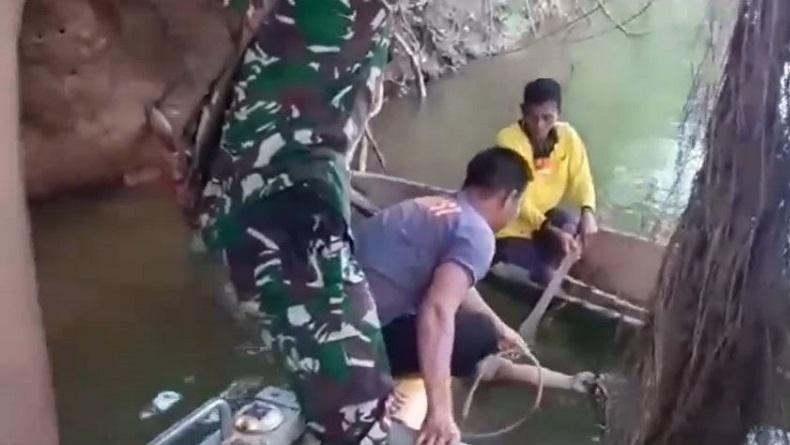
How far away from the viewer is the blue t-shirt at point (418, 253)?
1230 millimetres

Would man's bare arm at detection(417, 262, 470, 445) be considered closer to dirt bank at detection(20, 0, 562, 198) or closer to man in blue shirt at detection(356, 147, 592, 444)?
man in blue shirt at detection(356, 147, 592, 444)

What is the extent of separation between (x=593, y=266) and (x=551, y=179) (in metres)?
0.14

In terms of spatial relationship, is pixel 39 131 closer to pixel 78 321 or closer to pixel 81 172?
pixel 81 172

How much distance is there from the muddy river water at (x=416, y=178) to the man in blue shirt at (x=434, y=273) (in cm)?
19

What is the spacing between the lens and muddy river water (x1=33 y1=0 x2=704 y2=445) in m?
1.41

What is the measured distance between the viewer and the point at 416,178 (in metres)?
1.94

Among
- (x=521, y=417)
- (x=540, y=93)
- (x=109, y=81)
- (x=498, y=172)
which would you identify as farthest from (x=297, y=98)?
(x=109, y=81)

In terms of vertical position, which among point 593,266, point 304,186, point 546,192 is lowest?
point 593,266

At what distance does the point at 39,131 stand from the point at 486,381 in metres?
1.00

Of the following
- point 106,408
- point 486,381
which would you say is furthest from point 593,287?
point 106,408

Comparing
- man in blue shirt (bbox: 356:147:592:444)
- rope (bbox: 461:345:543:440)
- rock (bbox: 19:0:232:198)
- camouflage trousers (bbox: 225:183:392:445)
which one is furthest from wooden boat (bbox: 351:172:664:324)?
camouflage trousers (bbox: 225:183:392:445)

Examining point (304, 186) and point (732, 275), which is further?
point (304, 186)

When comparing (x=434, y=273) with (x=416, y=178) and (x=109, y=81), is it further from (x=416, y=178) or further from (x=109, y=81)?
(x=109, y=81)

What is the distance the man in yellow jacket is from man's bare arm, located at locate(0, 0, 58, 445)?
2.51 feet
